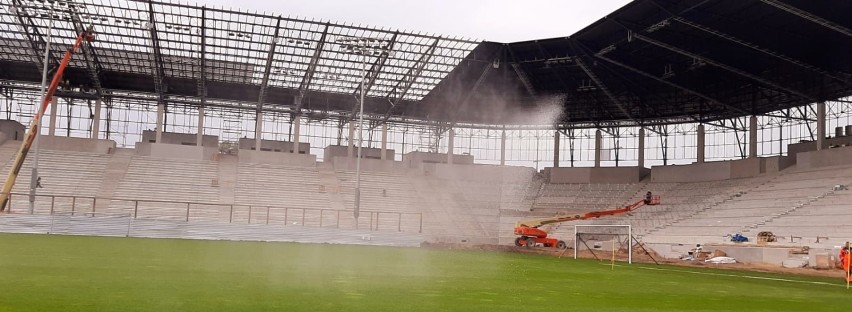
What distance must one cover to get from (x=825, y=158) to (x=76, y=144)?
62697 mm

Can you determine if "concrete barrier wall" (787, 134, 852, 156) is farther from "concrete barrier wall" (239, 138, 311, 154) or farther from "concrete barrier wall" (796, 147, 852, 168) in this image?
"concrete barrier wall" (239, 138, 311, 154)

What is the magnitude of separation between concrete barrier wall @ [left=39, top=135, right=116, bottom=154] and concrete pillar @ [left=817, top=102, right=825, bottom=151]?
60864 mm

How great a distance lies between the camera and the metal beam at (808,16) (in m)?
38.7

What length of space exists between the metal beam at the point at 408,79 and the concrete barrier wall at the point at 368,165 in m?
4.65

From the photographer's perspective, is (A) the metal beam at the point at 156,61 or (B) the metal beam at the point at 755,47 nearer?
(B) the metal beam at the point at 755,47

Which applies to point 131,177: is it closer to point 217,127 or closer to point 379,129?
point 217,127

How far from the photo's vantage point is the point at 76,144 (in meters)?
62.7

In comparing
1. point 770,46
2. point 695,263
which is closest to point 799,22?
point 770,46

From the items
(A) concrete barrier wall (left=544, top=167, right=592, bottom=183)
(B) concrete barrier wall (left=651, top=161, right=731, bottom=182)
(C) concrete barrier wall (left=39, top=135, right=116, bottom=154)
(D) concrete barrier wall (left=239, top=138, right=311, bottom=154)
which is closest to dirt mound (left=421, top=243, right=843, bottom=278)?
(B) concrete barrier wall (left=651, top=161, right=731, bottom=182)

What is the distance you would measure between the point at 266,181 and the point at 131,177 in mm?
10871

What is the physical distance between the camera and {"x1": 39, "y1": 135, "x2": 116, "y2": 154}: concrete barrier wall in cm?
6153

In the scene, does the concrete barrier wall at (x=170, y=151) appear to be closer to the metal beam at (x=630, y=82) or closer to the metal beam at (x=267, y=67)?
the metal beam at (x=267, y=67)

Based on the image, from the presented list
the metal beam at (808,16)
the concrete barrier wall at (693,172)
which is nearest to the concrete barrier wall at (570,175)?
the concrete barrier wall at (693,172)

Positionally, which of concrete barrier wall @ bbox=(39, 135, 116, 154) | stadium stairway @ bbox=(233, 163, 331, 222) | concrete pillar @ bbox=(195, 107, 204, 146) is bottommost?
stadium stairway @ bbox=(233, 163, 331, 222)
